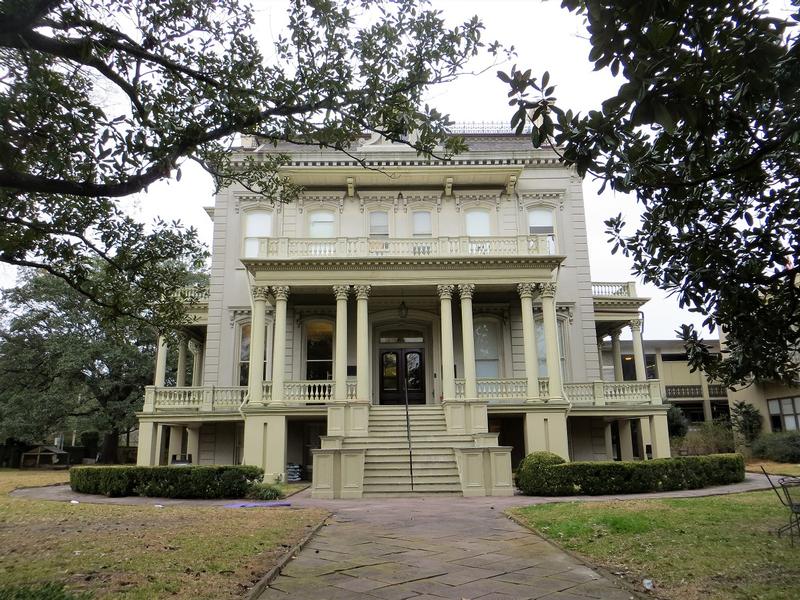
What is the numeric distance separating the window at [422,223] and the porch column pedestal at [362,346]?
14.0 feet

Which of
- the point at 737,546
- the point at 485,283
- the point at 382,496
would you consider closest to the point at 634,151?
the point at 737,546

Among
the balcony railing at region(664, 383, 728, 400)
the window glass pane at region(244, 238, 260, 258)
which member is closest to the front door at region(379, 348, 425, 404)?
the window glass pane at region(244, 238, 260, 258)

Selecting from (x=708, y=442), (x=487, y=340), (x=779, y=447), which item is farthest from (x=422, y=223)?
(x=779, y=447)

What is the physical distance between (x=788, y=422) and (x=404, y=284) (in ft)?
65.9

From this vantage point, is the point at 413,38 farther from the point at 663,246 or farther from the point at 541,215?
the point at 541,215

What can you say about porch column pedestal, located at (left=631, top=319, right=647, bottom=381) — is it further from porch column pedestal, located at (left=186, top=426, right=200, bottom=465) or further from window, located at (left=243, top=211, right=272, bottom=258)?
porch column pedestal, located at (left=186, top=426, right=200, bottom=465)

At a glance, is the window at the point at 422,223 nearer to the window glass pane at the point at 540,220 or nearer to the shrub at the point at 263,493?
the window glass pane at the point at 540,220

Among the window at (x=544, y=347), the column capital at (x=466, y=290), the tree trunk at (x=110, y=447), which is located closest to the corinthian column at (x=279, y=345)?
the column capital at (x=466, y=290)

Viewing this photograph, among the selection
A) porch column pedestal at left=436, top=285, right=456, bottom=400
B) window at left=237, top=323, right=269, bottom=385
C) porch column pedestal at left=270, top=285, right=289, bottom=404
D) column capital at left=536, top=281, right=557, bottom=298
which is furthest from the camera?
window at left=237, top=323, right=269, bottom=385

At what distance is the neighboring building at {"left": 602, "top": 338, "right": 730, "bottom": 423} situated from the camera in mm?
42031

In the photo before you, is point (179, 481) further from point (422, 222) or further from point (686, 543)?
point (422, 222)

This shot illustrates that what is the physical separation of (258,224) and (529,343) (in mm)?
10907

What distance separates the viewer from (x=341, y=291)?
18.7 m

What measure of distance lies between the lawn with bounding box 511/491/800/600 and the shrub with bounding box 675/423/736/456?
667 inches
